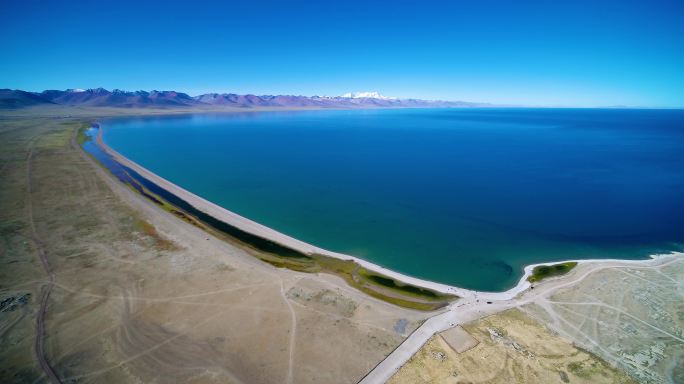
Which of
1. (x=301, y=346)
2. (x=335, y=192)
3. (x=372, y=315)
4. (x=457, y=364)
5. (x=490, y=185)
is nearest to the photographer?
(x=457, y=364)

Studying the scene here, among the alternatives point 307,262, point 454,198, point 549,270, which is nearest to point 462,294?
point 549,270

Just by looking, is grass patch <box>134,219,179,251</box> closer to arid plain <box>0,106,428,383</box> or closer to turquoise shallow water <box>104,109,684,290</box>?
arid plain <box>0,106,428,383</box>

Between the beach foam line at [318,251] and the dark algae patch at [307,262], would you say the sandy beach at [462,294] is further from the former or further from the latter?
the dark algae patch at [307,262]

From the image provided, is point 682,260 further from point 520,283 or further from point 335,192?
point 335,192

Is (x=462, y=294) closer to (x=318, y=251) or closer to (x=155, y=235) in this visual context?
(x=318, y=251)

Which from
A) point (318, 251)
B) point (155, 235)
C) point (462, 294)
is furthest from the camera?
point (155, 235)

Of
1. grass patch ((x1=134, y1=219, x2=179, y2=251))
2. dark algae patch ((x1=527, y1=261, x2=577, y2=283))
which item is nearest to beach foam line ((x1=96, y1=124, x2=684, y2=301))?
dark algae patch ((x1=527, y1=261, x2=577, y2=283))

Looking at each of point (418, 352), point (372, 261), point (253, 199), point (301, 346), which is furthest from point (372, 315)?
point (253, 199)
